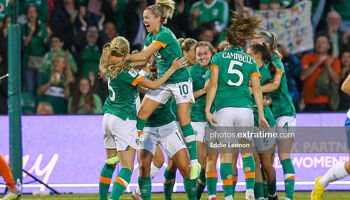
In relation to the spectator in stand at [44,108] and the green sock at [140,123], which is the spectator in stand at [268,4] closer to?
the spectator in stand at [44,108]

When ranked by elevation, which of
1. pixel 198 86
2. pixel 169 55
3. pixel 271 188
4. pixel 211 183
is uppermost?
pixel 169 55

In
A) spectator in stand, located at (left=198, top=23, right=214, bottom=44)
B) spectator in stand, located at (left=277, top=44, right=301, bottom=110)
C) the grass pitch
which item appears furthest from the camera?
spectator in stand, located at (left=198, top=23, right=214, bottom=44)

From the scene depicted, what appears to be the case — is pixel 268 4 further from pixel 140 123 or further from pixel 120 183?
pixel 120 183

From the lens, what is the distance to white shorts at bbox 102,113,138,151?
27.7 ft

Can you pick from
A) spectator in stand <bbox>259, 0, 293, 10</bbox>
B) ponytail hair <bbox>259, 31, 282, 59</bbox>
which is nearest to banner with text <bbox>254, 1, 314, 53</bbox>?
spectator in stand <bbox>259, 0, 293, 10</bbox>

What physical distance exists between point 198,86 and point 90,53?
4.93m

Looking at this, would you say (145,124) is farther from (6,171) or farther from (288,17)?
(288,17)

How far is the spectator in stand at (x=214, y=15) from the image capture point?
1495 cm

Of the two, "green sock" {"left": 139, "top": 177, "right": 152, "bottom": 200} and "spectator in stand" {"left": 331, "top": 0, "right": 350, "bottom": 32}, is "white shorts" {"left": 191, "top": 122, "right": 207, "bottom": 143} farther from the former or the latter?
"spectator in stand" {"left": 331, "top": 0, "right": 350, "bottom": 32}

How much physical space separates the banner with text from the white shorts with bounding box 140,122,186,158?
21.2 ft

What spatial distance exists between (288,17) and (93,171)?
5.27 metres

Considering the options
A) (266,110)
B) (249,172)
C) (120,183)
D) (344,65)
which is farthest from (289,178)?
(344,65)

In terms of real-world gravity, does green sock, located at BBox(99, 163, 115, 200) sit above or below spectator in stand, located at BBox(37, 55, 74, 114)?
below

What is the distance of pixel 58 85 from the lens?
14609 millimetres
